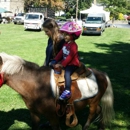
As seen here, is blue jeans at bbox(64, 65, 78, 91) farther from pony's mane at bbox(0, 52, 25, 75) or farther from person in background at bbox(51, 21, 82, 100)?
pony's mane at bbox(0, 52, 25, 75)

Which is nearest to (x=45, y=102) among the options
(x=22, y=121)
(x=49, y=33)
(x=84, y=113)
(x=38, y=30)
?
(x=49, y=33)

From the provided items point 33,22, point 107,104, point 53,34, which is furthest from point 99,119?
point 33,22

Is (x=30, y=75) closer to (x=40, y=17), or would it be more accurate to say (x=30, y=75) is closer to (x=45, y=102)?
(x=45, y=102)

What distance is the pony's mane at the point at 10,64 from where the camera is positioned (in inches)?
127

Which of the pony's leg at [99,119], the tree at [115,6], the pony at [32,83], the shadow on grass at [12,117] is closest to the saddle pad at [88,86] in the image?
the pony at [32,83]

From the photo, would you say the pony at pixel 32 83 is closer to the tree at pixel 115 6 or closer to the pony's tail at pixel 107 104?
the pony's tail at pixel 107 104

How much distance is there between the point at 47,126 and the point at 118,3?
45.2 m

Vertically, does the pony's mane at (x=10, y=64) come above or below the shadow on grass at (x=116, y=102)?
above

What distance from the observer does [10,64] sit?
3.26 metres

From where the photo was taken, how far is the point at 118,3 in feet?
152

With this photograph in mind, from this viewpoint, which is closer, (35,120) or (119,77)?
(35,120)

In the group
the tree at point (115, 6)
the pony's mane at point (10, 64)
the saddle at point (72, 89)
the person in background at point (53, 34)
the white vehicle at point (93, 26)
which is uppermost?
the tree at point (115, 6)

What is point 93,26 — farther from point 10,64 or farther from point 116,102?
point 10,64

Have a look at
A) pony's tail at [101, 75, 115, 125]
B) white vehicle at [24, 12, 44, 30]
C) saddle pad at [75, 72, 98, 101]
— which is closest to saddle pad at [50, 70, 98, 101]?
saddle pad at [75, 72, 98, 101]
